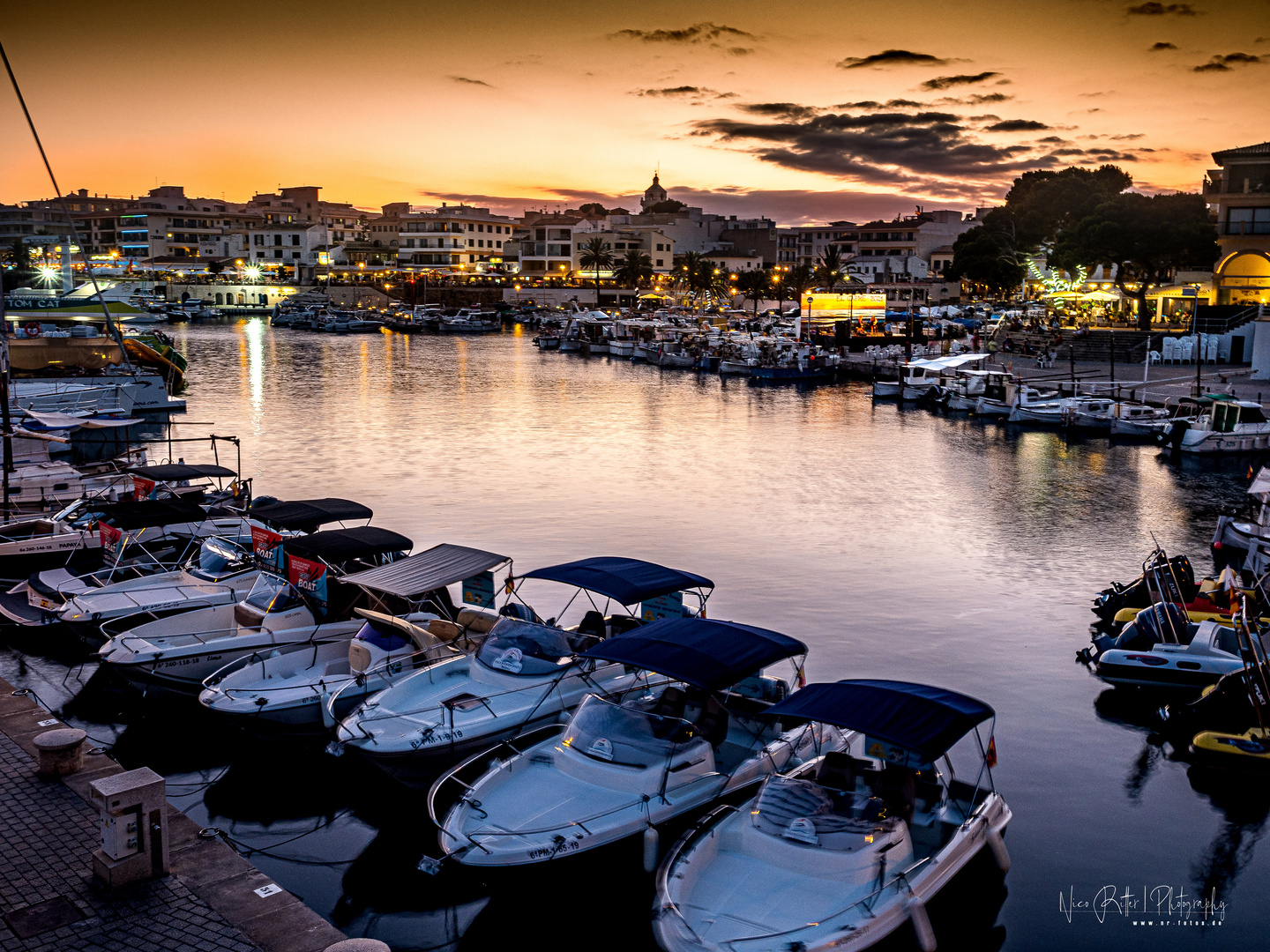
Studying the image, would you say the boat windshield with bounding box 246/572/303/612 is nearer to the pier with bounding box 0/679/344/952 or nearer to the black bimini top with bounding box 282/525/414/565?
the black bimini top with bounding box 282/525/414/565

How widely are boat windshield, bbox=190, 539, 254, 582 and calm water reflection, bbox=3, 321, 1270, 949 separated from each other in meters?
3.29

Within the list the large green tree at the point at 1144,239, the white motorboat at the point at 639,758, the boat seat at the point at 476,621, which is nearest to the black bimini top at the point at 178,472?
the boat seat at the point at 476,621

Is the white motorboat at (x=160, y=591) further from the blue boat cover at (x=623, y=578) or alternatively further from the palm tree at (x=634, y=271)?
the palm tree at (x=634, y=271)

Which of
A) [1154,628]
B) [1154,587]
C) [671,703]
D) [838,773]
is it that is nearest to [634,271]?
[1154,587]

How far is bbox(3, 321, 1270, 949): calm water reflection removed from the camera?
1254 centimetres

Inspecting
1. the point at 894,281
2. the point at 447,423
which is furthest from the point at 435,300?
the point at 447,423

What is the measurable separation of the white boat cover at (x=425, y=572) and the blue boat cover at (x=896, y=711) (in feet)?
23.3

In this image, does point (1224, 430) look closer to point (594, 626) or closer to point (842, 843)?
point (594, 626)

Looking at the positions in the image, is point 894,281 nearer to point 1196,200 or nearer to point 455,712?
point 1196,200

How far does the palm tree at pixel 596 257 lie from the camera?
154375mm

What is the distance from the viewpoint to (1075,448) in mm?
48062

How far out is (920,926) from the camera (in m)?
9.84

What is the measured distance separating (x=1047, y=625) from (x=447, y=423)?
121 feet

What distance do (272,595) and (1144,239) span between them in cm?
8090
